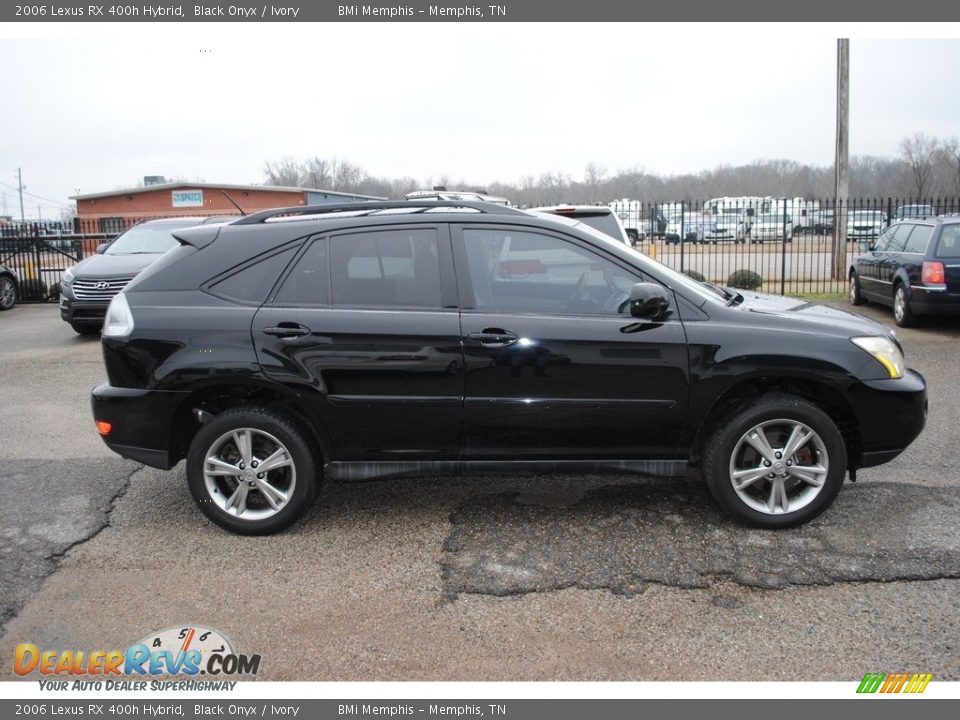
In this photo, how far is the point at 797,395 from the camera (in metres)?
4.48

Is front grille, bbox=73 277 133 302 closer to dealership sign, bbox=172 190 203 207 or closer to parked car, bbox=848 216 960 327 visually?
parked car, bbox=848 216 960 327

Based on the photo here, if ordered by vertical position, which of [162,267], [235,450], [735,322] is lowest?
[235,450]

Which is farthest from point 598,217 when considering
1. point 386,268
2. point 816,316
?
point 386,268

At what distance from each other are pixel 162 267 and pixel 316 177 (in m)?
66.0

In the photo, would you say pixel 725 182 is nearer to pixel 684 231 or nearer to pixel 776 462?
pixel 684 231

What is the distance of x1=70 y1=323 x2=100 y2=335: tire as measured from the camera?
11.9 metres

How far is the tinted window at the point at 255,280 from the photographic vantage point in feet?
14.6

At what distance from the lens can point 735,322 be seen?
4367 millimetres

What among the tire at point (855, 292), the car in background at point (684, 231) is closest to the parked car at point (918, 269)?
the tire at point (855, 292)

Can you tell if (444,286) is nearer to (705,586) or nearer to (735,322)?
(735,322)

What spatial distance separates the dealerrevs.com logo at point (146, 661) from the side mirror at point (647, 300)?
2.47m

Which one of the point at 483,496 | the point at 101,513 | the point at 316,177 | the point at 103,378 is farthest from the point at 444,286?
the point at 316,177

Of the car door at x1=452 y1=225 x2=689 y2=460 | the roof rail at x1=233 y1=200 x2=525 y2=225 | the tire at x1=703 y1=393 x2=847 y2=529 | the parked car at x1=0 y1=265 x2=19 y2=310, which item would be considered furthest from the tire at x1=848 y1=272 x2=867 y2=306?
the parked car at x1=0 y1=265 x2=19 y2=310

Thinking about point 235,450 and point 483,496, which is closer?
point 235,450
